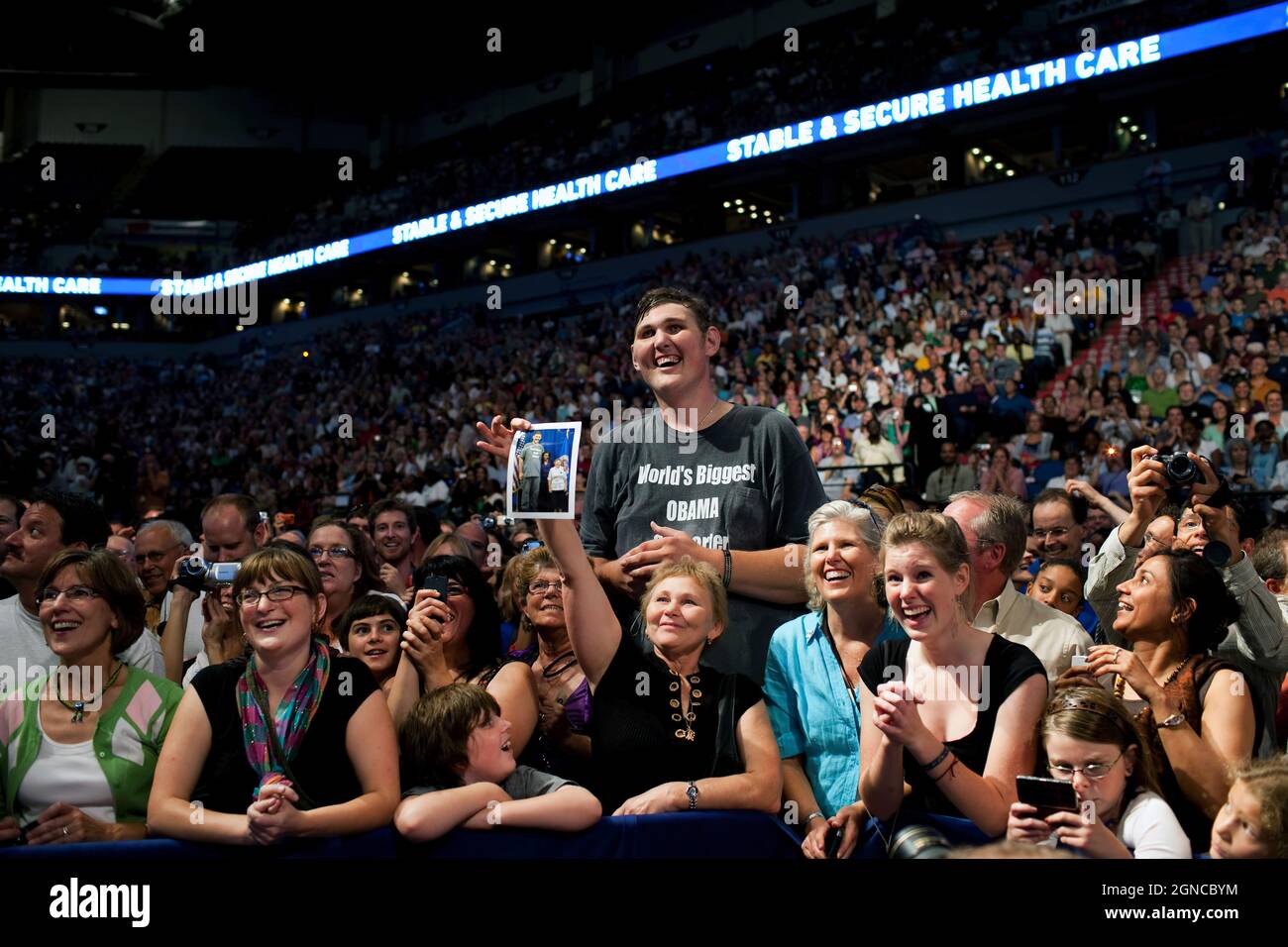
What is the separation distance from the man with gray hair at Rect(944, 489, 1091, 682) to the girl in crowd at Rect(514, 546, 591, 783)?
45.3 inches

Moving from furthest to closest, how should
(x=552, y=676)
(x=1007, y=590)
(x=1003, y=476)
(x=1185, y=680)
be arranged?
(x=1003, y=476) < (x=1007, y=590) < (x=552, y=676) < (x=1185, y=680)

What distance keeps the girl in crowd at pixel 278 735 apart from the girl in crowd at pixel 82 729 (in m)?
0.27

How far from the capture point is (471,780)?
2.47 metres

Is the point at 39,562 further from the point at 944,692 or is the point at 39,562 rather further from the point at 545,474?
the point at 944,692

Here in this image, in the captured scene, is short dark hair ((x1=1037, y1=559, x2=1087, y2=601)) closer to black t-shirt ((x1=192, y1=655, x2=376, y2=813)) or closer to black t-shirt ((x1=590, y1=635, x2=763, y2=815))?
black t-shirt ((x1=590, y1=635, x2=763, y2=815))

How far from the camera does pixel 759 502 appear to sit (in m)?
2.88

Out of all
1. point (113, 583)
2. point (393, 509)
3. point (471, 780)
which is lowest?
point (471, 780)

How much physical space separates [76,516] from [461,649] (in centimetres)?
183

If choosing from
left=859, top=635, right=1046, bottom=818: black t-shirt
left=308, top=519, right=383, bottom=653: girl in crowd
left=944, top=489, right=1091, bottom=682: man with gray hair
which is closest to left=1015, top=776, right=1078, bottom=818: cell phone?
left=859, top=635, right=1046, bottom=818: black t-shirt

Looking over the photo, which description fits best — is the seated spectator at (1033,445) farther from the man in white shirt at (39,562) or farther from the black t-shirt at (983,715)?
the man in white shirt at (39,562)

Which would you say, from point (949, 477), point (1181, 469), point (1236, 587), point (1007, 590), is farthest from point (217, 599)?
point (949, 477)

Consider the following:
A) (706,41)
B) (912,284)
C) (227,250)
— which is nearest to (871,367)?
(912,284)

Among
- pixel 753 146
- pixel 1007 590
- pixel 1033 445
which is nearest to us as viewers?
pixel 1007 590
